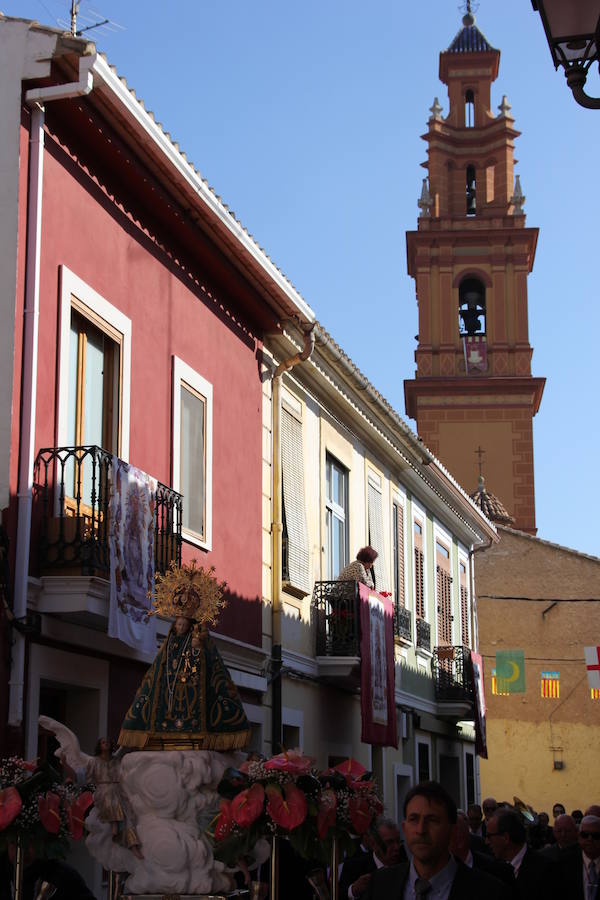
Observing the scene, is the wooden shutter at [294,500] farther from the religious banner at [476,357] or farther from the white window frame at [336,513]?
the religious banner at [476,357]

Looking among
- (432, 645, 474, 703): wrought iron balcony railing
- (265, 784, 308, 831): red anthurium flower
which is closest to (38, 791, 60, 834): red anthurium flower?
(265, 784, 308, 831): red anthurium flower

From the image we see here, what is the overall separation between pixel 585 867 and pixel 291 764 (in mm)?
2516

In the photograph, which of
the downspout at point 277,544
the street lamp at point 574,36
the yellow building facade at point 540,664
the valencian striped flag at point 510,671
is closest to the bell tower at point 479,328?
the yellow building facade at point 540,664

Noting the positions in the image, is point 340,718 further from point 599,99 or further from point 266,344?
point 599,99

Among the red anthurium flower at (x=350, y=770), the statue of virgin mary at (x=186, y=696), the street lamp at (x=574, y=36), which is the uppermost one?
the street lamp at (x=574, y=36)

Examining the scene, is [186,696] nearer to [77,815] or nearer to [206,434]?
[77,815]

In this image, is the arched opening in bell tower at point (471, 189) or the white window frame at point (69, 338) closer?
the white window frame at point (69, 338)

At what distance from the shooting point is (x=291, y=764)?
23.0 feet

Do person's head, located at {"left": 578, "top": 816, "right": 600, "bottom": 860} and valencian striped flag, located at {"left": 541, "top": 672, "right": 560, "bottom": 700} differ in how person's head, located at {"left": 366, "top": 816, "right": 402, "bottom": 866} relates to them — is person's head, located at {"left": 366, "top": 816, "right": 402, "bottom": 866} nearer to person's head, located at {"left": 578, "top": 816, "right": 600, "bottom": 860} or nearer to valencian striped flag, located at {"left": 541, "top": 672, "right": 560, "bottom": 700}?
person's head, located at {"left": 578, "top": 816, "right": 600, "bottom": 860}

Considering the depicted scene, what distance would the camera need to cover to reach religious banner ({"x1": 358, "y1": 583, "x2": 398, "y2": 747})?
58.2ft

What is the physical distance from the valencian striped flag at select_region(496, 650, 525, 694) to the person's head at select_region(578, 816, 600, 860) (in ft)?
72.5

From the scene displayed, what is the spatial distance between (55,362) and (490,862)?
5188 mm

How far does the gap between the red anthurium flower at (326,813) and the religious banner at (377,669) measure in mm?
10453

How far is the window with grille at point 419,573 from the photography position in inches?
930
